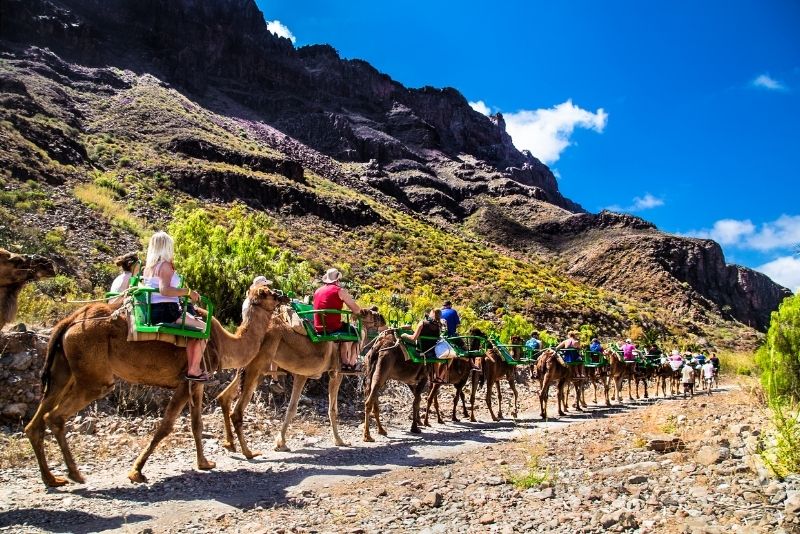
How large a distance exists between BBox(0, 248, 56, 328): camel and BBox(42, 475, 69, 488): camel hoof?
172 cm

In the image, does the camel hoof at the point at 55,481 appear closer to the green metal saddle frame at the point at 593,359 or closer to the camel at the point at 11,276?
the camel at the point at 11,276

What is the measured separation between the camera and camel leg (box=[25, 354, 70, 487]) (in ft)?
21.9

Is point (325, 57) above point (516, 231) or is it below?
above

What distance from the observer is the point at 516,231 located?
96062 mm

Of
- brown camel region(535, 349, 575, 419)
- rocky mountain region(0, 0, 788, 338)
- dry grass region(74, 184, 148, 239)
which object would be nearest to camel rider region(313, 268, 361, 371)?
brown camel region(535, 349, 575, 419)

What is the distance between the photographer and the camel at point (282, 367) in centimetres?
934

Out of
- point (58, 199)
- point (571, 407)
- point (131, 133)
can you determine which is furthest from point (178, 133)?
point (571, 407)

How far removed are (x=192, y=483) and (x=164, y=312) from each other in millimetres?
2079

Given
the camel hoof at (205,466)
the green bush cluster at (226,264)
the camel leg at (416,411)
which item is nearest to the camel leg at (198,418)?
the camel hoof at (205,466)

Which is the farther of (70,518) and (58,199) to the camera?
(58,199)

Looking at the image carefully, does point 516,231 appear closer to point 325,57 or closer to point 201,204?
point 201,204

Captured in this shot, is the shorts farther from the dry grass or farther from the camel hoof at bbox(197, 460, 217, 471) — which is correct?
the dry grass

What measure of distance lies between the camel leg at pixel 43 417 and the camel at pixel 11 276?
702 mm

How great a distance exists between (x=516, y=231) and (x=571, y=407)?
75.9 metres
